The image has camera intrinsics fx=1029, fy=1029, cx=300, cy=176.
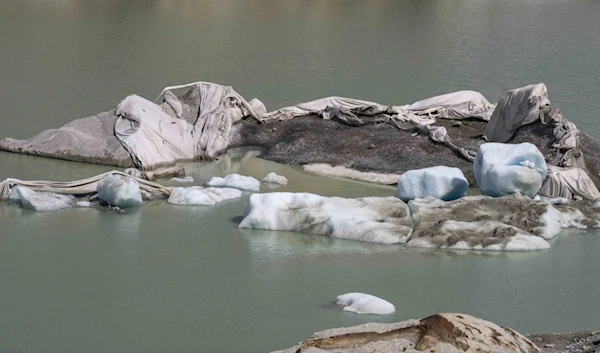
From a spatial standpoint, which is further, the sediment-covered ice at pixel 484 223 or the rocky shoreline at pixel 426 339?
the sediment-covered ice at pixel 484 223

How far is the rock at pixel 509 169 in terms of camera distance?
918 cm

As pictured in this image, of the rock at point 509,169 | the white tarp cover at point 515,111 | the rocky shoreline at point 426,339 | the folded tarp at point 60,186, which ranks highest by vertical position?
the white tarp cover at point 515,111

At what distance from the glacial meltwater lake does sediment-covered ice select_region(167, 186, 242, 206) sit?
0.13 m

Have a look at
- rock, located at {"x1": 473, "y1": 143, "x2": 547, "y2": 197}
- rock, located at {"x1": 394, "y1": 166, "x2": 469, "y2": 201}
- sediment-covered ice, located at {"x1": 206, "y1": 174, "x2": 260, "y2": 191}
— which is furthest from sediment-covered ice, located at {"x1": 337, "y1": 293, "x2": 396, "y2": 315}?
sediment-covered ice, located at {"x1": 206, "y1": 174, "x2": 260, "y2": 191}

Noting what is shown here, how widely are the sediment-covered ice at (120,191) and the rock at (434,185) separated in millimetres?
2433

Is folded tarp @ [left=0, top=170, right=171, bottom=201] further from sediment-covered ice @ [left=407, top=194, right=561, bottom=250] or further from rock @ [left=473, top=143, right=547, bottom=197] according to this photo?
rock @ [left=473, top=143, right=547, bottom=197]

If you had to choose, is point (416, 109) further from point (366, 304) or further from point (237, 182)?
point (366, 304)

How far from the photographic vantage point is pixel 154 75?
16.5m

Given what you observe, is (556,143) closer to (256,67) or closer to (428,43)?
(256,67)

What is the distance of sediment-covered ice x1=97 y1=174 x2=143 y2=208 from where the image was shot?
9242mm

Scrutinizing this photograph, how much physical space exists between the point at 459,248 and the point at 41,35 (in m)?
14.4

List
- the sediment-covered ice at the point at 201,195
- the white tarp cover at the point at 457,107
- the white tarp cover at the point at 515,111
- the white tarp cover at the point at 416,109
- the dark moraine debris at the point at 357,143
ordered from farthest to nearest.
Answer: the white tarp cover at the point at 457,107
the white tarp cover at the point at 416,109
the white tarp cover at the point at 515,111
the dark moraine debris at the point at 357,143
the sediment-covered ice at the point at 201,195

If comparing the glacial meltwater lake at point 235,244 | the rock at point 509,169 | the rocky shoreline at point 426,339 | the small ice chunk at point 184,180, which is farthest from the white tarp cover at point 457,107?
the rocky shoreline at point 426,339

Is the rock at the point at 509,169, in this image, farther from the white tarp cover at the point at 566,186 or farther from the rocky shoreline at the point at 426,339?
the rocky shoreline at the point at 426,339
